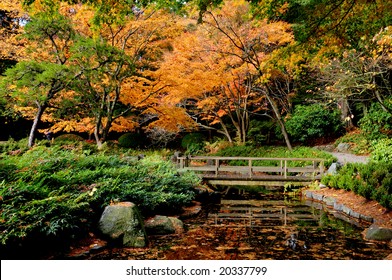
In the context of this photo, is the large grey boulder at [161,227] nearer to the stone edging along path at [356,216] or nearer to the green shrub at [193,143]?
the stone edging along path at [356,216]

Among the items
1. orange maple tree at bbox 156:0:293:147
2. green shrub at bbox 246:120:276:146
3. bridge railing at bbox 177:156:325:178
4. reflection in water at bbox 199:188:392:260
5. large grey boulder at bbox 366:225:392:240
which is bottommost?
reflection in water at bbox 199:188:392:260

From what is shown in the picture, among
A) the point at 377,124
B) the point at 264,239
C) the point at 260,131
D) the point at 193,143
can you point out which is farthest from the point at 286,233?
the point at 193,143

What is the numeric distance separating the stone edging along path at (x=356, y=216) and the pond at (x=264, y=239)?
0.19 meters

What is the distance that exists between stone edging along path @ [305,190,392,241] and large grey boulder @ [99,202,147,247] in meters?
3.78

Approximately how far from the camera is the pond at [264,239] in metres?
4.88

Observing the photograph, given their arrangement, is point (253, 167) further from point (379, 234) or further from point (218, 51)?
point (379, 234)

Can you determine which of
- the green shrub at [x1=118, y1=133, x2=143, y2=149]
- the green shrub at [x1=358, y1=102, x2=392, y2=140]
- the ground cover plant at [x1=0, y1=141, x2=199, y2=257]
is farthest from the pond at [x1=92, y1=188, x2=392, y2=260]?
the green shrub at [x1=118, y1=133, x2=143, y2=149]

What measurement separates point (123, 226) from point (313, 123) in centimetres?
1560

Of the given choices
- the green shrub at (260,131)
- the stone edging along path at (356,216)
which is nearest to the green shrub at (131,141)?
the green shrub at (260,131)

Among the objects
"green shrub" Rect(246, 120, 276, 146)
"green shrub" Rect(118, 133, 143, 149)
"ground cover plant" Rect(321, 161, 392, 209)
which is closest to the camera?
"ground cover plant" Rect(321, 161, 392, 209)

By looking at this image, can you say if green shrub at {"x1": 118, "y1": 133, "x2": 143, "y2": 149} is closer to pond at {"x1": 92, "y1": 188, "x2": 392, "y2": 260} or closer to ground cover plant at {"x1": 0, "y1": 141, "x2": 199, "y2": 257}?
ground cover plant at {"x1": 0, "y1": 141, "x2": 199, "y2": 257}

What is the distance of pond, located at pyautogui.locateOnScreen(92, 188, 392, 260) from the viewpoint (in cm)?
488

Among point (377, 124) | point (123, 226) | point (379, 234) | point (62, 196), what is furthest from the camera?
point (377, 124)

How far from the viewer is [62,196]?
4992 millimetres
